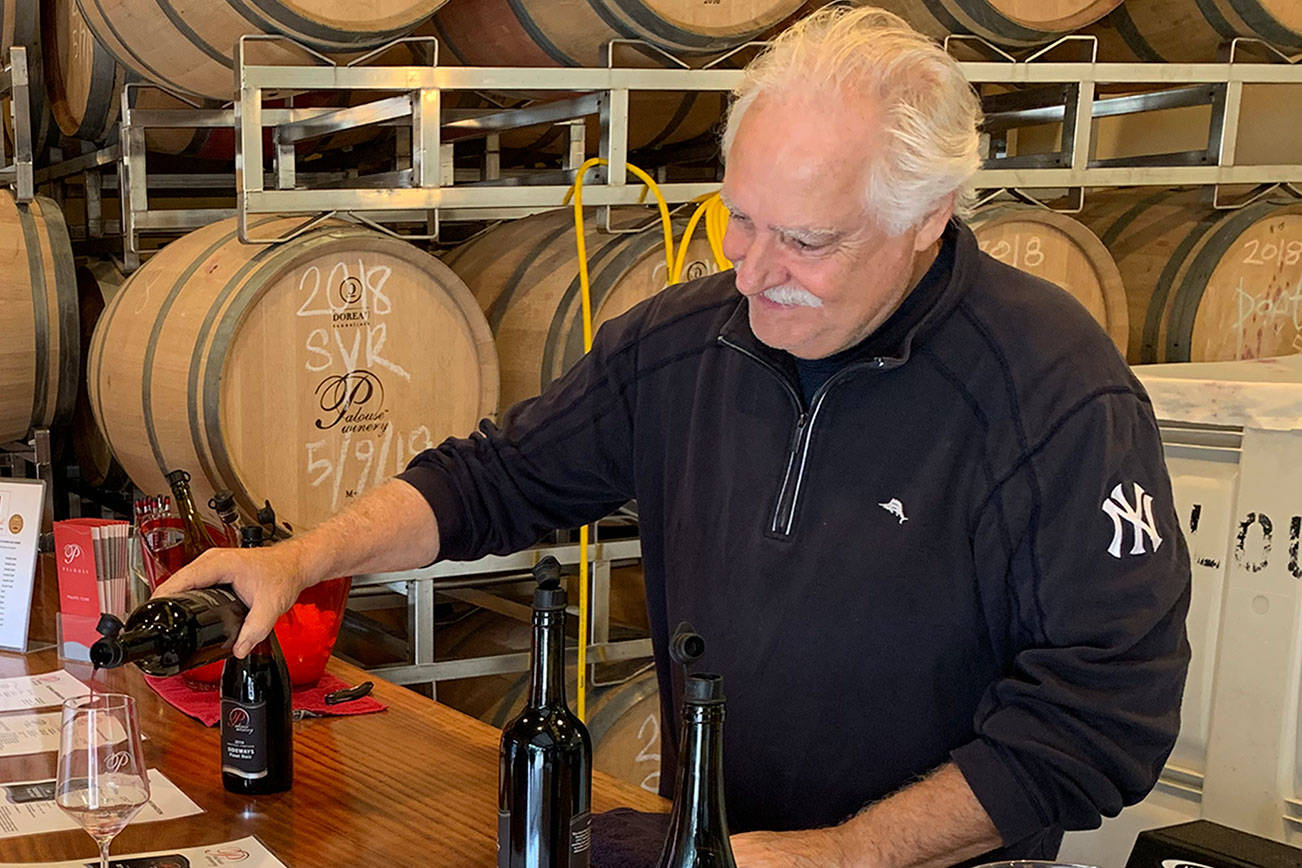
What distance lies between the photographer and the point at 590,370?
2189 millimetres

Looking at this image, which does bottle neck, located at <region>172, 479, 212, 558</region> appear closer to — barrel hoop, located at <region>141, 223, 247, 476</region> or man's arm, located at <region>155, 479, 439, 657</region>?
man's arm, located at <region>155, 479, 439, 657</region>

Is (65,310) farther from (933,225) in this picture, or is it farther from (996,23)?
(933,225)

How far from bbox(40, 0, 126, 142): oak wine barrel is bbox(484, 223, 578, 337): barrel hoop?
4.33ft

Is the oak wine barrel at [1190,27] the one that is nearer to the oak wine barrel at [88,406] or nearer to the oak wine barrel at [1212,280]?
the oak wine barrel at [1212,280]

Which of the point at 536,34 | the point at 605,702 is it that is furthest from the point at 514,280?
the point at 605,702

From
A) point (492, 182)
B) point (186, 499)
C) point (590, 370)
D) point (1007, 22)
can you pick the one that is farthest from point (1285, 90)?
point (186, 499)

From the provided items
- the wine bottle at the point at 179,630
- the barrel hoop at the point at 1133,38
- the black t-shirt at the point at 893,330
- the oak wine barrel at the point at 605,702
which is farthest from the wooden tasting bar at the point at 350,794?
the barrel hoop at the point at 1133,38

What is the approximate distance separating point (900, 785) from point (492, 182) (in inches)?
99.4

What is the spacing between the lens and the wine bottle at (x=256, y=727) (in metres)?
1.85

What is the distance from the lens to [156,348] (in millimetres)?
2996

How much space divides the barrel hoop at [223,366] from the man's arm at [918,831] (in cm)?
160

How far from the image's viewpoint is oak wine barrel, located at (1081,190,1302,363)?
3.66 metres

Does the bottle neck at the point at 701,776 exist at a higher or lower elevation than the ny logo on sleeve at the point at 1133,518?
lower

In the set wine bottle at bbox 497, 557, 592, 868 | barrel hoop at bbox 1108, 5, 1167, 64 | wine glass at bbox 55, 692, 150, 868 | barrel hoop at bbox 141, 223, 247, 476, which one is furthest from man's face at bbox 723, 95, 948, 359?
barrel hoop at bbox 1108, 5, 1167, 64
